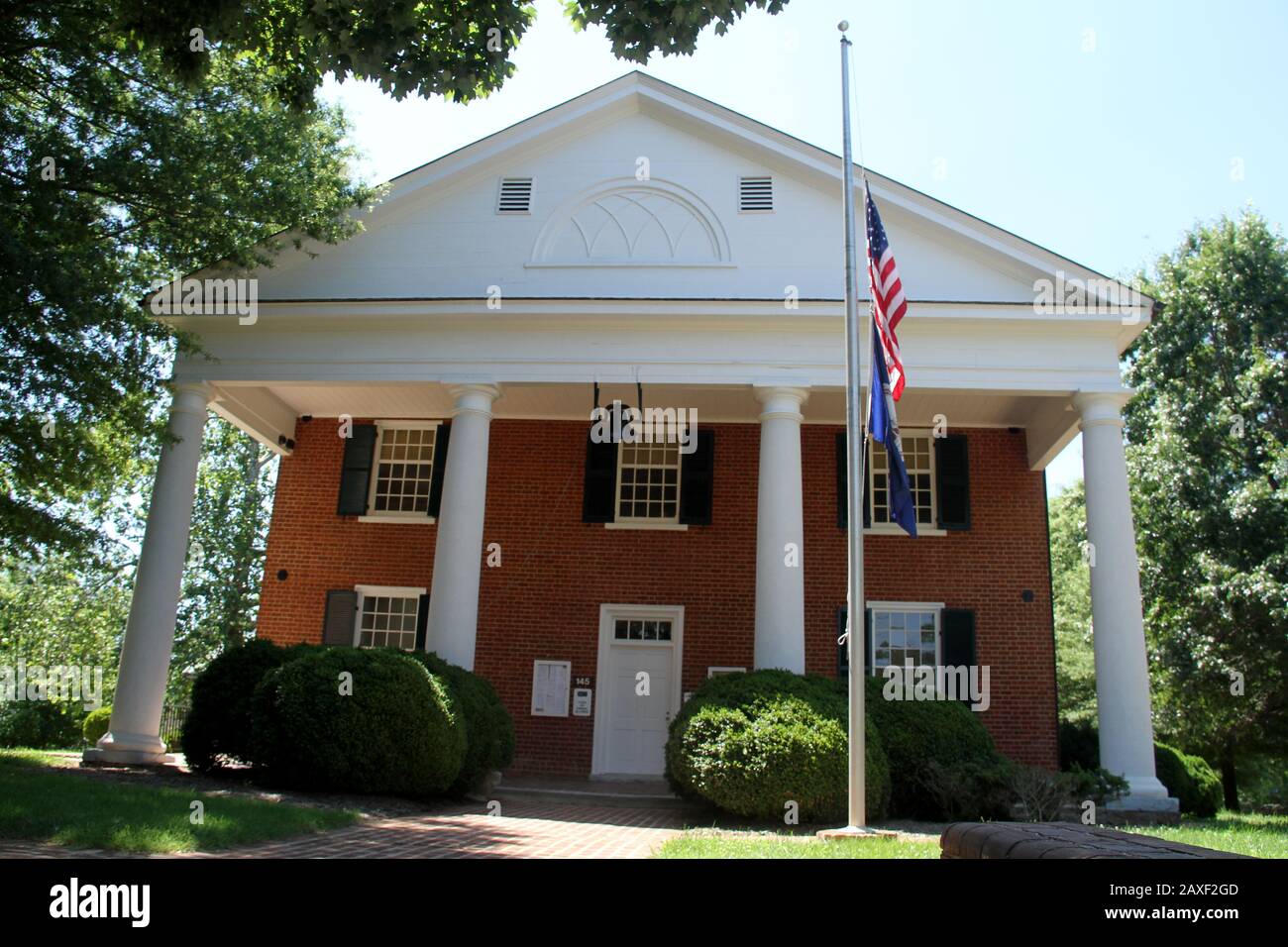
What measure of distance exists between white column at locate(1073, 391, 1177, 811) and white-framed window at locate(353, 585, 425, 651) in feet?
37.0

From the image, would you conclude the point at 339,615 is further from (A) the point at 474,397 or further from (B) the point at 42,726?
(B) the point at 42,726

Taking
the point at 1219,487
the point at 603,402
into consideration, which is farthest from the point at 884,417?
the point at 1219,487

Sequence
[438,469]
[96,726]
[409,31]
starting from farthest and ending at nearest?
[96,726] → [438,469] → [409,31]

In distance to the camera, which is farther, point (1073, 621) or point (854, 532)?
point (1073, 621)


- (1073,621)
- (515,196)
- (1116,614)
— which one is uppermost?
(515,196)

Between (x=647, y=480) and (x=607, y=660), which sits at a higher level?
(x=647, y=480)

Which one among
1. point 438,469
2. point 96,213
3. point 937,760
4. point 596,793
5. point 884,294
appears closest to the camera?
point 884,294

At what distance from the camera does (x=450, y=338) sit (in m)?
15.6

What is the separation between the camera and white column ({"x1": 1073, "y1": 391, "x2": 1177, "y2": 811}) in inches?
525

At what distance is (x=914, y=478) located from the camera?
703 inches

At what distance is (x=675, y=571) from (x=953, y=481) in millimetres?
5211

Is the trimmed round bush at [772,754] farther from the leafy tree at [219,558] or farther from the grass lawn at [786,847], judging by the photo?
the leafy tree at [219,558]

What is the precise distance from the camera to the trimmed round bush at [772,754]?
11.2 m

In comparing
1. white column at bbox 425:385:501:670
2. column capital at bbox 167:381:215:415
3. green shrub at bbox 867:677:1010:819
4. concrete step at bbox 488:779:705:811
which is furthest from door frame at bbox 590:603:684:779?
column capital at bbox 167:381:215:415
